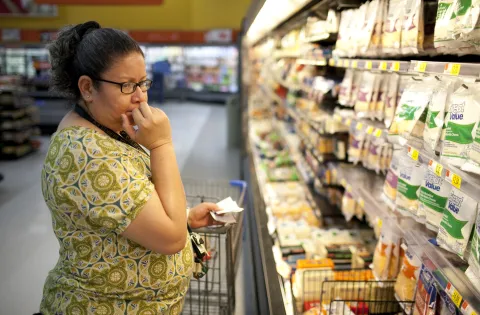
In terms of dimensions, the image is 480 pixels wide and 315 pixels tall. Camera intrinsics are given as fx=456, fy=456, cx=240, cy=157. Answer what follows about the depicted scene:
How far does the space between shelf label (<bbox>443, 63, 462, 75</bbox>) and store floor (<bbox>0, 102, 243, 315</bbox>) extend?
2425mm

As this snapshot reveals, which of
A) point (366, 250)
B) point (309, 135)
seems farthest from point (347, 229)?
point (309, 135)

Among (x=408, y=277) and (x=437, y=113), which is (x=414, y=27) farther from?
(x=408, y=277)

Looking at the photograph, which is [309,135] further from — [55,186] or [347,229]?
[55,186]

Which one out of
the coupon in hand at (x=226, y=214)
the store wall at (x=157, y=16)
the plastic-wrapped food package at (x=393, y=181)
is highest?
the store wall at (x=157, y=16)

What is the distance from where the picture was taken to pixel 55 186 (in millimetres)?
1387

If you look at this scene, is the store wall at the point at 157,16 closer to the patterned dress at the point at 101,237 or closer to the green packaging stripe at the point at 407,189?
the green packaging stripe at the point at 407,189

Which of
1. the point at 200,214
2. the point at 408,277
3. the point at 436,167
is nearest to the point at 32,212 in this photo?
the point at 200,214

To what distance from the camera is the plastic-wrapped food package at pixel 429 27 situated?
2.04 metres

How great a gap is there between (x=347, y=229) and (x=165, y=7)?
539 inches

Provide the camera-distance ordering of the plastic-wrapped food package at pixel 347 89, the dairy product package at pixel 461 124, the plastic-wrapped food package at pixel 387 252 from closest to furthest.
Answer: the dairy product package at pixel 461 124, the plastic-wrapped food package at pixel 387 252, the plastic-wrapped food package at pixel 347 89

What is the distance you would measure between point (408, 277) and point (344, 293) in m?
0.54

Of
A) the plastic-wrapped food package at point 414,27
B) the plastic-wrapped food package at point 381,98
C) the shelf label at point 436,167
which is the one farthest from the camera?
the plastic-wrapped food package at point 381,98

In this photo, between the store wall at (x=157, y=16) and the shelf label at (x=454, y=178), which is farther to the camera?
the store wall at (x=157, y=16)

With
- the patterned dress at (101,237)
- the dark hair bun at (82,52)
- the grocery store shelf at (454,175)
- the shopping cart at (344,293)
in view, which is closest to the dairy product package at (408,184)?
the grocery store shelf at (454,175)
